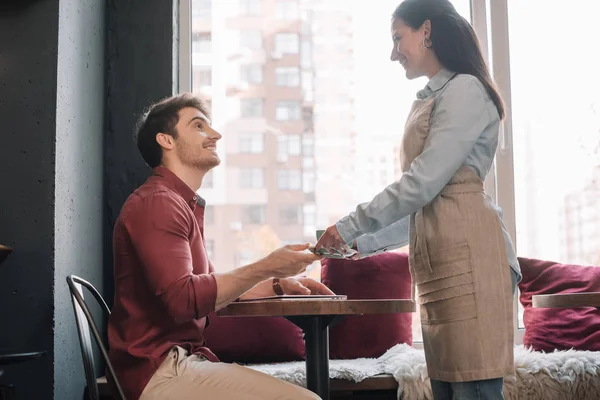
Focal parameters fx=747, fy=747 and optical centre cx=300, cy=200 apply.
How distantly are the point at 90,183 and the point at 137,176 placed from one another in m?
0.37

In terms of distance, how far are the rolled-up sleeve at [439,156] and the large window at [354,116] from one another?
168 cm

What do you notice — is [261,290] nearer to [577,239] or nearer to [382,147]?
[382,147]

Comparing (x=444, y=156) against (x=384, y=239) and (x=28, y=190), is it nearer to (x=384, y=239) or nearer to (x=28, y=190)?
(x=384, y=239)

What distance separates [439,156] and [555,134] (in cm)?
210

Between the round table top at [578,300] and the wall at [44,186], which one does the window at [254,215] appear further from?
the round table top at [578,300]

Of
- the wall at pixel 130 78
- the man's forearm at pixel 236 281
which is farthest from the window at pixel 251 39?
the man's forearm at pixel 236 281

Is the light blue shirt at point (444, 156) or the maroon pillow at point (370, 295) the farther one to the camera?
the maroon pillow at point (370, 295)

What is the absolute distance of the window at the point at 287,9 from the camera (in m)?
3.89

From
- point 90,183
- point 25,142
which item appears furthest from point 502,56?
point 25,142

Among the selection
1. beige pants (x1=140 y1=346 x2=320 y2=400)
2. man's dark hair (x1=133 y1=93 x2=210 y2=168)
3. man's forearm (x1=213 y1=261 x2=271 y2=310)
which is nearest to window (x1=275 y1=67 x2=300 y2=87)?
man's dark hair (x1=133 y1=93 x2=210 y2=168)

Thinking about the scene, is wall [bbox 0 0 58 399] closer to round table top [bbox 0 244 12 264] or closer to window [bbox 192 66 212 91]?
round table top [bbox 0 244 12 264]

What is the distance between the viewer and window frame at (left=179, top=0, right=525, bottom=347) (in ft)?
12.2

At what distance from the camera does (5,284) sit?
99.6 inches

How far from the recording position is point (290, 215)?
372cm
